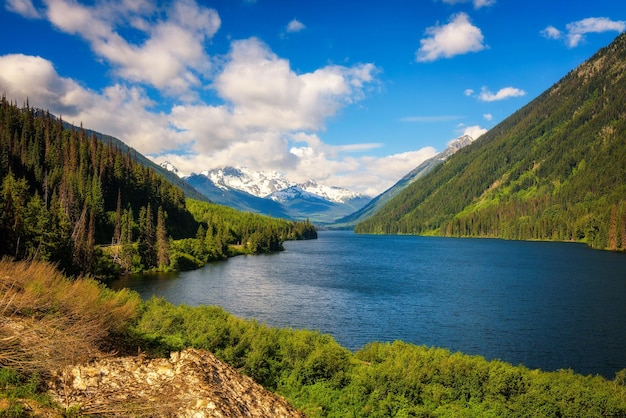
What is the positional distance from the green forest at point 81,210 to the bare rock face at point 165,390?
6382cm

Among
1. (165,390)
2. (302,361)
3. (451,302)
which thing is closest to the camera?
(165,390)

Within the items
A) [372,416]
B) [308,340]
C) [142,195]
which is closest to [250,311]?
[308,340]

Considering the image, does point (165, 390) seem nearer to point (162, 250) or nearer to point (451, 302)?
point (451, 302)

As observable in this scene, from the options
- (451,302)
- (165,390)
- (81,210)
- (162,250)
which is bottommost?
(451,302)

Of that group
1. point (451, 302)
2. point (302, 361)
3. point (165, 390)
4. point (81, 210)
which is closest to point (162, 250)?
point (81, 210)

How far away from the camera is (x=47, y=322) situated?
55.6ft

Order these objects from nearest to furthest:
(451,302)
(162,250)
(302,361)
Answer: (302,361)
(451,302)
(162,250)

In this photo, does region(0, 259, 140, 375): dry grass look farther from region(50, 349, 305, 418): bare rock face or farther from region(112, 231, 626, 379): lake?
region(112, 231, 626, 379): lake

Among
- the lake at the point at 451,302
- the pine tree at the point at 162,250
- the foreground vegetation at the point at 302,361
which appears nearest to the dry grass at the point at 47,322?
the foreground vegetation at the point at 302,361

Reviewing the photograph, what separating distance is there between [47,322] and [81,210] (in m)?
129

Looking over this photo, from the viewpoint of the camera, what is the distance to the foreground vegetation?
688 inches

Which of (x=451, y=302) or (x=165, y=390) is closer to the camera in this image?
(x=165, y=390)

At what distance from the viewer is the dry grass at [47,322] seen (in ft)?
46.3

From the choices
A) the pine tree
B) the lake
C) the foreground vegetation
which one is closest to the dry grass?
the foreground vegetation
